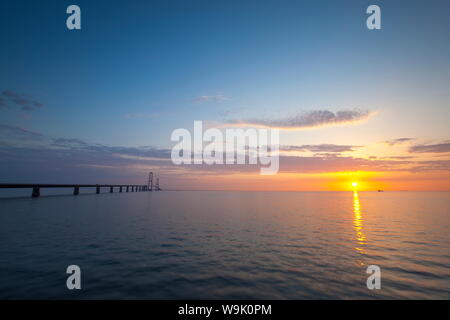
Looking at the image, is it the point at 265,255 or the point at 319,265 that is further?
the point at 265,255
